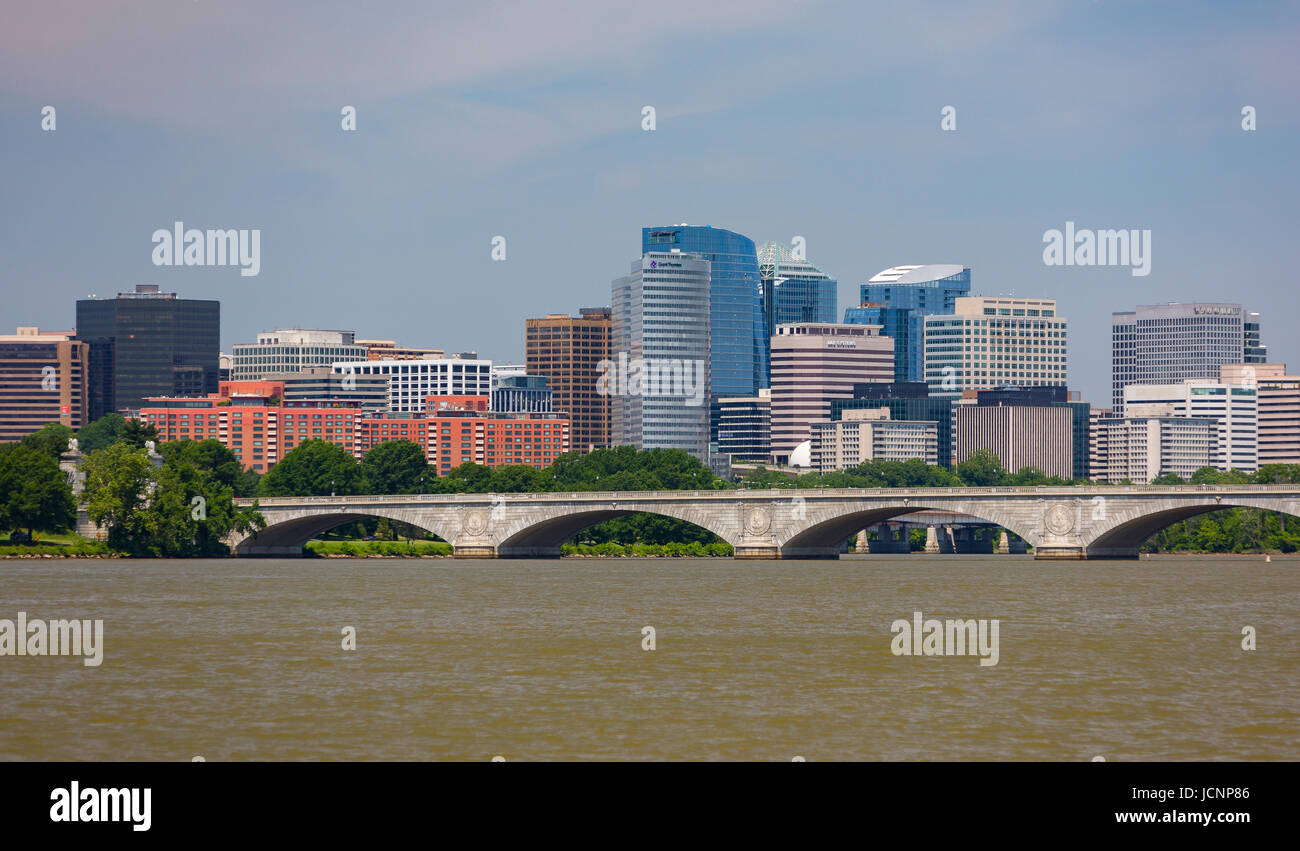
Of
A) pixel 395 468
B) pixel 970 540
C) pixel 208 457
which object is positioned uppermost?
pixel 208 457

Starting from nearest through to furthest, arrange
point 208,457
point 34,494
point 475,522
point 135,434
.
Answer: point 34,494 < point 475,522 < point 135,434 < point 208,457

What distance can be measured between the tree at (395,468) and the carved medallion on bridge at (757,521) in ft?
168

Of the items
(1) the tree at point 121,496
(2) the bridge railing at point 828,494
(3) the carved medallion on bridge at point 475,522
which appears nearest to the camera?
(2) the bridge railing at point 828,494

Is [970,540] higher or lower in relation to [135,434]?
lower

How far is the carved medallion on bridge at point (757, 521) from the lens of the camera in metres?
125

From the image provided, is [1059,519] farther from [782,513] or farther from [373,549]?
[373,549]

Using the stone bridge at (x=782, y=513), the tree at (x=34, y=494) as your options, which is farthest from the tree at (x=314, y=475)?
the tree at (x=34, y=494)

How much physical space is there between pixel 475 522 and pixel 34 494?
29.6 m

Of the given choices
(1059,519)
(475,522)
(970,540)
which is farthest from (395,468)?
(1059,519)

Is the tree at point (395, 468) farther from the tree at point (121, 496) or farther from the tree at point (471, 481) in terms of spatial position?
the tree at point (121, 496)

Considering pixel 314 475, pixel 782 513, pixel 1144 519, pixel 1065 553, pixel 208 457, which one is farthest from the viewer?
pixel 314 475

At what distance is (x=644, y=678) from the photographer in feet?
140

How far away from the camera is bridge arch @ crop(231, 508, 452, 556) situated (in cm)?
13088
